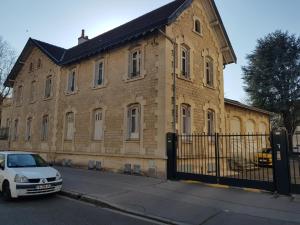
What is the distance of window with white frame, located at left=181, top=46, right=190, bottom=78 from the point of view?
1451 cm

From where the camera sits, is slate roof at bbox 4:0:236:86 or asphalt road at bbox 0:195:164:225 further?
slate roof at bbox 4:0:236:86

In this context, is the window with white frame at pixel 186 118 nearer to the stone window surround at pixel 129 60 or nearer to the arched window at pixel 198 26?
the stone window surround at pixel 129 60

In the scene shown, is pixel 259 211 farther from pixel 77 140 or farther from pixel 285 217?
pixel 77 140

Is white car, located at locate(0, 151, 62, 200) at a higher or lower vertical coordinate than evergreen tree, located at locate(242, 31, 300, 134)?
lower

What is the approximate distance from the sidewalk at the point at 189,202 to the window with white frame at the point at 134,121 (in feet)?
10.8

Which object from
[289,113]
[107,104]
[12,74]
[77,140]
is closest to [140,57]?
[107,104]

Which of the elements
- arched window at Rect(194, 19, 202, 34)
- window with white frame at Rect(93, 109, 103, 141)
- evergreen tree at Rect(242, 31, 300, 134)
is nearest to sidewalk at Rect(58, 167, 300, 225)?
window with white frame at Rect(93, 109, 103, 141)

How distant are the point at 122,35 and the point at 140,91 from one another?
3603mm

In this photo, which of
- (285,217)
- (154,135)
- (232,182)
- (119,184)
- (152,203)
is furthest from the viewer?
(154,135)

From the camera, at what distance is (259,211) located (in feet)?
23.6

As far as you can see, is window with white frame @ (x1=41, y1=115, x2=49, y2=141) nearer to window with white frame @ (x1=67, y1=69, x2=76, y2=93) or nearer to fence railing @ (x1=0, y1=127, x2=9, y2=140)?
window with white frame @ (x1=67, y1=69, x2=76, y2=93)

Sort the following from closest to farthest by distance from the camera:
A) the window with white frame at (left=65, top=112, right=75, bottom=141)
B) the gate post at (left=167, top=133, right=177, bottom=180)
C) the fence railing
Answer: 1. the gate post at (left=167, top=133, right=177, bottom=180)
2. the window with white frame at (left=65, top=112, right=75, bottom=141)
3. the fence railing

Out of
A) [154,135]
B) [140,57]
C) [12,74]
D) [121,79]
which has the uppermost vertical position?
[12,74]

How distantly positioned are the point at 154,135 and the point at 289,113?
81.3ft
